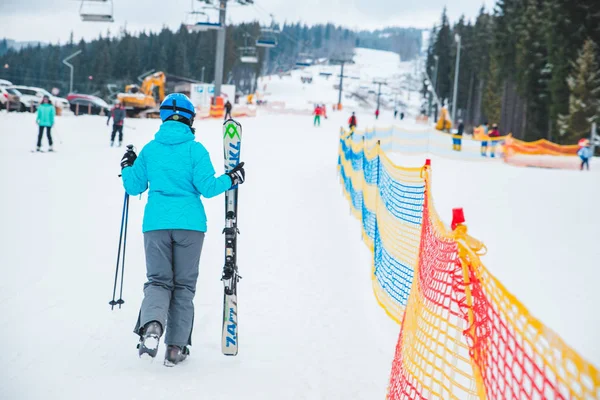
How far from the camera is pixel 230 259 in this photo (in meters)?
4.94

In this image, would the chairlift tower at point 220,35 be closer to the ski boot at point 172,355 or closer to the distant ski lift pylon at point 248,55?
the distant ski lift pylon at point 248,55

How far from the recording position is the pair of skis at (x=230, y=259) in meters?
4.91

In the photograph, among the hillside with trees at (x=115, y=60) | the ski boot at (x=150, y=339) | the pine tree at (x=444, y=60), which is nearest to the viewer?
the ski boot at (x=150, y=339)

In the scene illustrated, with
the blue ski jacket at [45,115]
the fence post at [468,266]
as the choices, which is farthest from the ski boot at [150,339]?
the blue ski jacket at [45,115]

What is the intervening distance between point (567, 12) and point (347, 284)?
154ft

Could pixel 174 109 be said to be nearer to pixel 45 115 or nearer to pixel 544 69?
pixel 45 115

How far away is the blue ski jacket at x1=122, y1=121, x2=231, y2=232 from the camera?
4.57 metres

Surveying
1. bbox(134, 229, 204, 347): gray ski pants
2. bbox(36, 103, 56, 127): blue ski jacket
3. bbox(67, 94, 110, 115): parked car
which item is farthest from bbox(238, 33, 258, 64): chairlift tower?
bbox(134, 229, 204, 347): gray ski pants

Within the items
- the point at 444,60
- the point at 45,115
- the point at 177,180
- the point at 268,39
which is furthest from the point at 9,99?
the point at 444,60

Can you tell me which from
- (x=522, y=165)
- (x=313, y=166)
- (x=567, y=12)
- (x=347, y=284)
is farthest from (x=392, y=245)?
(x=567, y=12)

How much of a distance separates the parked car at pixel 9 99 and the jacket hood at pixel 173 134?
112ft

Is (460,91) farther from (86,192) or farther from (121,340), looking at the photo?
(121,340)

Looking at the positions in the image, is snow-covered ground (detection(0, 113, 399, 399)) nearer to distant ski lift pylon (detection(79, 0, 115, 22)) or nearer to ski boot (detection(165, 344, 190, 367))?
ski boot (detection(165, 344, 190, 367))

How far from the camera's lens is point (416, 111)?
184 metres
